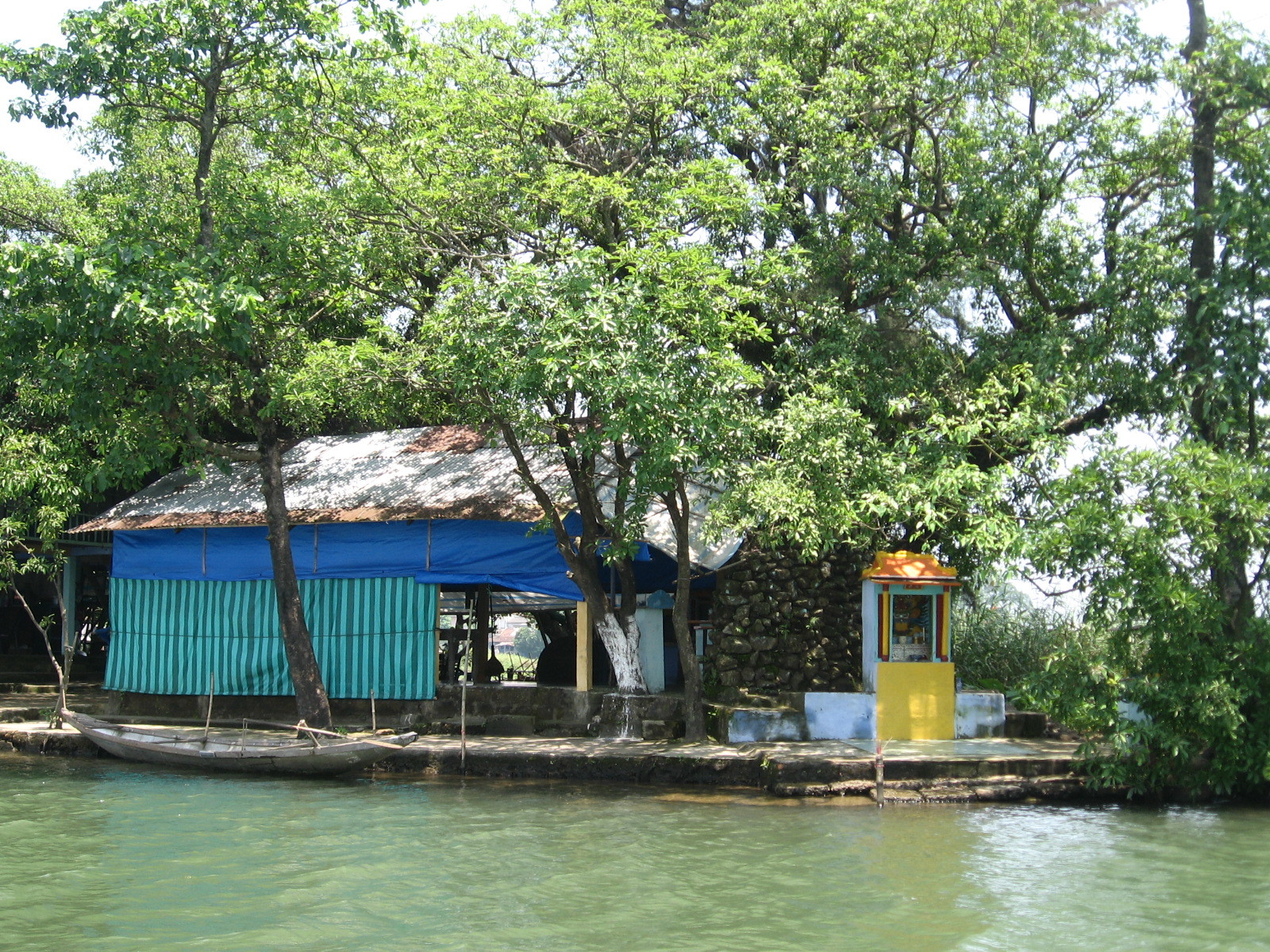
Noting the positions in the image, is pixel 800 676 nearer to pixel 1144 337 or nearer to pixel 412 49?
pixel 1144 337

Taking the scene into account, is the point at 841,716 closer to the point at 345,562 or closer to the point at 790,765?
the point at 790,765

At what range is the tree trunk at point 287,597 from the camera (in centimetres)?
1619

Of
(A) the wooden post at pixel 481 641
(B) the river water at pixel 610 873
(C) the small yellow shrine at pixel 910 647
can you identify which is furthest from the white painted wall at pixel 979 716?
(A) the wooden post at pixel 481 641

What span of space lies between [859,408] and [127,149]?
35.0 ft

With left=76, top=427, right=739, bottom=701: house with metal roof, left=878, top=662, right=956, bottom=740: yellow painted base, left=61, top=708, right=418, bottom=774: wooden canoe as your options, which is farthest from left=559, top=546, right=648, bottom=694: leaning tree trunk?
left=878, top=662, right=956, bottom=740: yellow painted base

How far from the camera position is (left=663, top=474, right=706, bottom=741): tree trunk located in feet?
48.2

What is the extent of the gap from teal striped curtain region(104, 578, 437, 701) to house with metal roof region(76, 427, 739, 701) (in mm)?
22

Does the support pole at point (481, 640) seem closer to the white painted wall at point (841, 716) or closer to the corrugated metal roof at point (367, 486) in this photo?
the corrugated metal roof at point (367, 486)

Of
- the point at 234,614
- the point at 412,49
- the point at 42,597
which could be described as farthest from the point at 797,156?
the point at 42,597

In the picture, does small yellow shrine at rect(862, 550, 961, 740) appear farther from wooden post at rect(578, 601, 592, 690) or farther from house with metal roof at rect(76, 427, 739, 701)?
wooden post at rect(578, 601, 592, 690)

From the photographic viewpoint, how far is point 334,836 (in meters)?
11.2

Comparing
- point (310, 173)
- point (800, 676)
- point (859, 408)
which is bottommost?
point (800, 676)

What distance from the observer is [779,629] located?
616 inches

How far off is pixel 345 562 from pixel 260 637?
179cm
